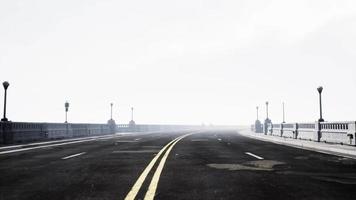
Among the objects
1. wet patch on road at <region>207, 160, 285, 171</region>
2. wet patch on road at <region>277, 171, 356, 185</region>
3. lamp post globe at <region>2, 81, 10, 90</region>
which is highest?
lamp post globe at <region>2, 81, 10, 90</region>

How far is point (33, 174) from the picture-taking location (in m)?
9.45

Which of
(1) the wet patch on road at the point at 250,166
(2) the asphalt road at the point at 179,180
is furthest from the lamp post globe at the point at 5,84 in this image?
(1) the wet patch on road at the point at 250,166

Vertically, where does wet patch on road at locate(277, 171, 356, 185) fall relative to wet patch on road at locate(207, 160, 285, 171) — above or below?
above

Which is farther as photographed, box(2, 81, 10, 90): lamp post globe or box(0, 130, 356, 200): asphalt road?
box(2, 81, 10, 90): lamp post globe

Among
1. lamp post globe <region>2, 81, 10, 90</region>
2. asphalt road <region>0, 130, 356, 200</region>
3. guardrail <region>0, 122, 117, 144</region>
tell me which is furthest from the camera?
lamp post globe <region>2, 81, 10, 90</region>

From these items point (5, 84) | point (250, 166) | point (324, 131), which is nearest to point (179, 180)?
point (250, 166)

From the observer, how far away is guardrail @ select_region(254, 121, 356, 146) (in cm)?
1907

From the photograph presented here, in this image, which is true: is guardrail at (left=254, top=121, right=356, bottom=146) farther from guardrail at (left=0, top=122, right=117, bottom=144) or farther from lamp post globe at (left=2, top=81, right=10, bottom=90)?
lamp post globe at (left=2, top=81, right=10, bottom=90)

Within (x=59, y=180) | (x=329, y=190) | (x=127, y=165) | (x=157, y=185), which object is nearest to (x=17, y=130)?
(x=127, y=165)

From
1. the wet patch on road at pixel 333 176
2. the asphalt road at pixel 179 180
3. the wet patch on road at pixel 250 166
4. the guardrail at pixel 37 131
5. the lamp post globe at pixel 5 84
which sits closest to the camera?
the asphalt road at pixel 179 180

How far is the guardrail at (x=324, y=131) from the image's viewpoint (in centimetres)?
1907

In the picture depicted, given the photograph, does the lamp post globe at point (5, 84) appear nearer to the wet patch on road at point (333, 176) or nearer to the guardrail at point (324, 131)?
the guardrail at point (324, 131)

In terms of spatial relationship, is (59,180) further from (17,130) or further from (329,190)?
(17,130)

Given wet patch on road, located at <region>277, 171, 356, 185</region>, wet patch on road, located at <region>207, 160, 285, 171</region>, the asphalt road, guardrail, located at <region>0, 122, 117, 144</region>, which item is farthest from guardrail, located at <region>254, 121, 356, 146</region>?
guardrail, located at <region>0, 122, 117, 144</region>
